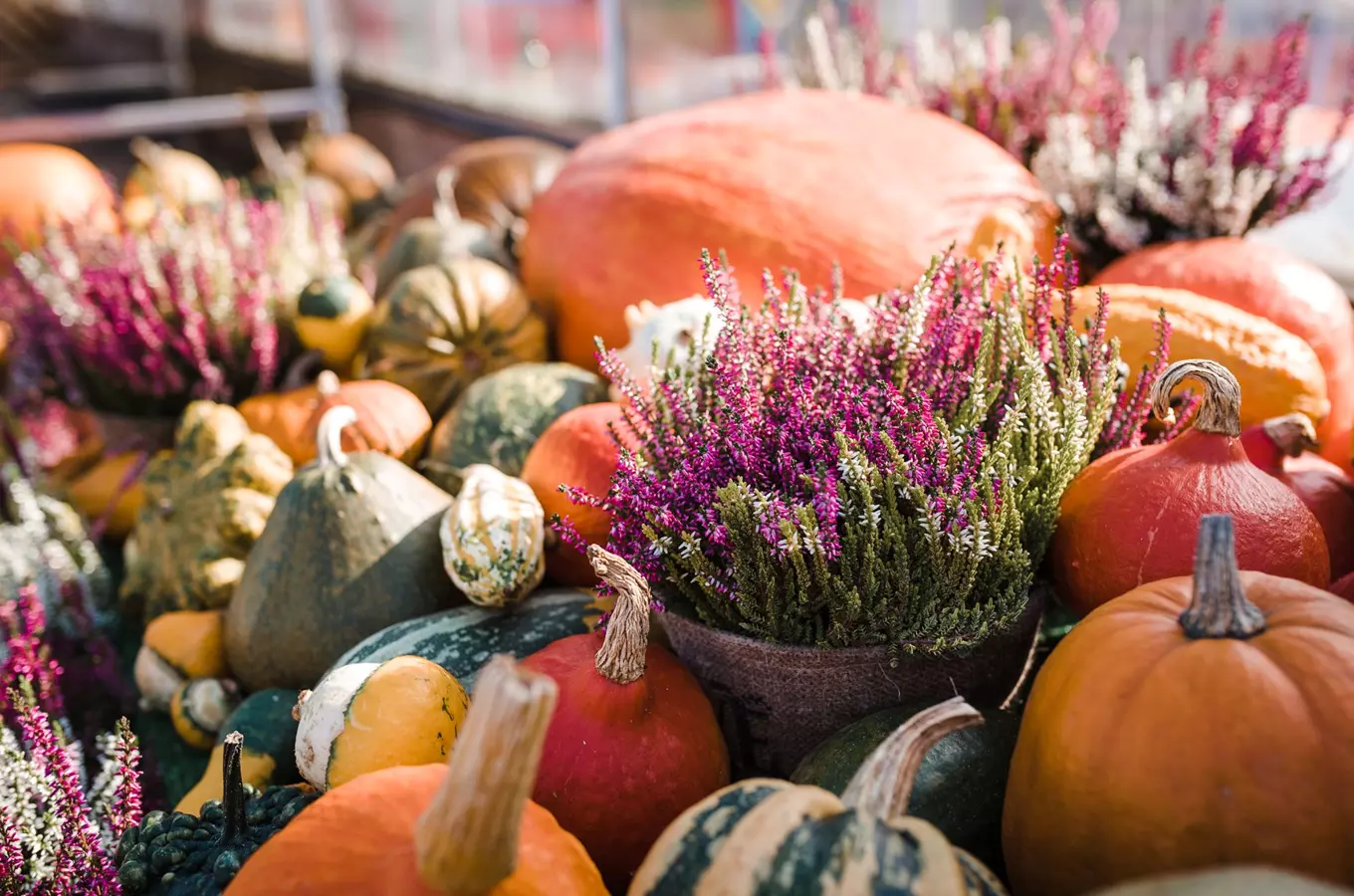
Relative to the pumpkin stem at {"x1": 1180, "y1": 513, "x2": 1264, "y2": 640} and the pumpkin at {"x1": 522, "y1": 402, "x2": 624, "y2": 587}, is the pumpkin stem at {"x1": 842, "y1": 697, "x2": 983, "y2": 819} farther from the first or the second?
the pumpkin at {"x1": 522, "y1": 402, "x2": 624, "y2": 587}

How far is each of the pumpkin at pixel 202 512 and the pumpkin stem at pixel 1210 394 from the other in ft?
4.73

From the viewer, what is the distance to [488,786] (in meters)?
0.81

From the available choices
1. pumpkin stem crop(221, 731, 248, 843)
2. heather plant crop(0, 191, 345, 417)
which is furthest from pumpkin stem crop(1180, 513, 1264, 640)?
heather plant crop(0, 191, 345, 417)

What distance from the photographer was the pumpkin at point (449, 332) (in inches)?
85.5

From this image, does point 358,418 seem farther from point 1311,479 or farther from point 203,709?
point 1311,479

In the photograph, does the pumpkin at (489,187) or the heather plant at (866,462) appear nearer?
the heather plant at (866,462)

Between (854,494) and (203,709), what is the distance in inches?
42.6

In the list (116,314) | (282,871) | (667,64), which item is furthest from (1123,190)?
(667,64)

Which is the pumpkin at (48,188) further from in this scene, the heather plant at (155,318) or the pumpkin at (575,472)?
the pumpkin at (575,472)

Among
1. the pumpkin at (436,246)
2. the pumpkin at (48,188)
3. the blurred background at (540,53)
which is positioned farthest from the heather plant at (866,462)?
the pumpkin at (48,188)

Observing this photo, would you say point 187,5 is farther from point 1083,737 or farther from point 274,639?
point 1083,737

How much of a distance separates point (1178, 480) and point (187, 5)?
394 inches

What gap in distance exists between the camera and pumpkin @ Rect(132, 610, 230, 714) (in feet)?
5.65

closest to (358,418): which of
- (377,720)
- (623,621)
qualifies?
(377,720)
